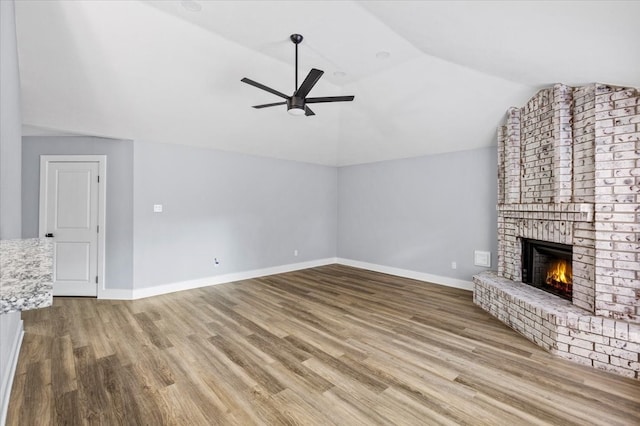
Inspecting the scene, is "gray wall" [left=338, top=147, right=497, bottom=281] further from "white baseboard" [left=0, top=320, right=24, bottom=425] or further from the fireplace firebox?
"white baseboard" [left=0, top=320, right=24, bottom=425]

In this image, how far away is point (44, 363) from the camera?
2609 mm

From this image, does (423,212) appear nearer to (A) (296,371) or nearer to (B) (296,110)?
(B) (296,110)

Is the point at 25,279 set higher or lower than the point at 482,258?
higher

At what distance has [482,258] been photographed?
4805 mm

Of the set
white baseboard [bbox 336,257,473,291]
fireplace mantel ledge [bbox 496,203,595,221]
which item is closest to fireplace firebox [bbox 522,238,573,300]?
fireplace mantel ledge [bbox 496,203,595,221]

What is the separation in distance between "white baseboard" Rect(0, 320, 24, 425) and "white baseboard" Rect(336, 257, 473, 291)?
17.4ft

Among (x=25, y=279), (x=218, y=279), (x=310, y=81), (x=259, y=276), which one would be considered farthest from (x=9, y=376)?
(x=259, y=276)

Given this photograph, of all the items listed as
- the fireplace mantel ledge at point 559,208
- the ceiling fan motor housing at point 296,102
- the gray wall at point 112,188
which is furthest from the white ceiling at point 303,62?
the fireplace mantel ledge at point 559,208

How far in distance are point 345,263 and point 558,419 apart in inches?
203

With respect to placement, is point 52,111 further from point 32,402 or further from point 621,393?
point 621,393

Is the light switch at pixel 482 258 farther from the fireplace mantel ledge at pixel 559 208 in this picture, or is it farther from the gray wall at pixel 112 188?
the gray wall at pixel 112 188

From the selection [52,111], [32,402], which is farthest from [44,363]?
[52,111]

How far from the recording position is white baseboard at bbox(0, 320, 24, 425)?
1898 millimetres

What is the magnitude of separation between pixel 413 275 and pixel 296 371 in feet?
12.2
